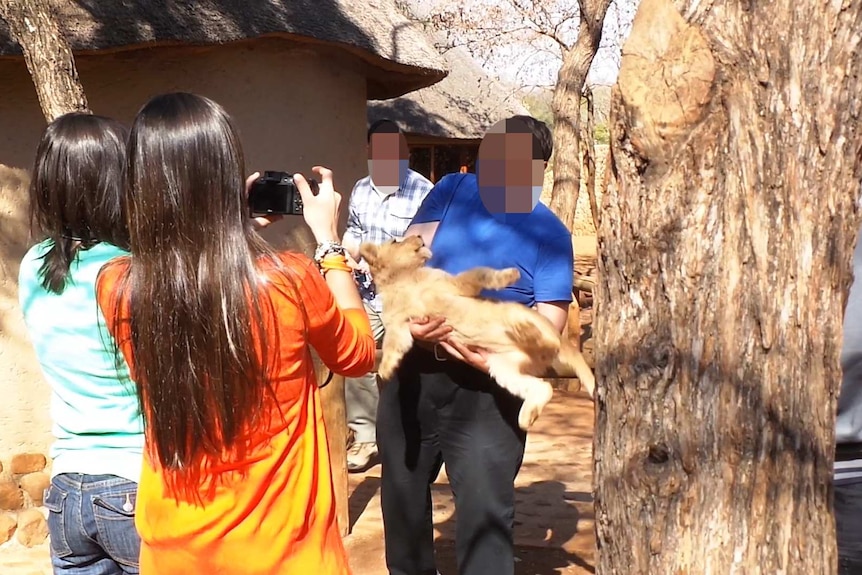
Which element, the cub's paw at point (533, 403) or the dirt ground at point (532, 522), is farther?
the dirt ground at point (532, 522)

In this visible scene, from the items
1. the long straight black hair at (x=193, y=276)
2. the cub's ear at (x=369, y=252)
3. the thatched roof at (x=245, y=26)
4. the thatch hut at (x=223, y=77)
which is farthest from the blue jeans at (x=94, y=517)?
the thatched roof at (x=245, y=26)

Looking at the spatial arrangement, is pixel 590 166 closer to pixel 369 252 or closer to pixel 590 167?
pixel 590 167

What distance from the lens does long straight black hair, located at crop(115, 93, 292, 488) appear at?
1754 millimetres

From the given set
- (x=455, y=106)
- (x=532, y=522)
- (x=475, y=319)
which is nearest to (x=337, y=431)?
(x=532, y=522)

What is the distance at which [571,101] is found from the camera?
9.20m

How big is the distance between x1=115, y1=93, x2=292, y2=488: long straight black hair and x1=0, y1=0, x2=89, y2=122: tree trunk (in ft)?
6.44

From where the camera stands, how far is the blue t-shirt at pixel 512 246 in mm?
2984

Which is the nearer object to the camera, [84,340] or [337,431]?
[84,340]

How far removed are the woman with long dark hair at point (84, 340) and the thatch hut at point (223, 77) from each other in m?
2.90

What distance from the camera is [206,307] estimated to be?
1.76m

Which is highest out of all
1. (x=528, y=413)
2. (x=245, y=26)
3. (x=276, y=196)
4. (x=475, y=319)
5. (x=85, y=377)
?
(x=245, y=26)

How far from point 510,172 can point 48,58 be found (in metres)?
1.80

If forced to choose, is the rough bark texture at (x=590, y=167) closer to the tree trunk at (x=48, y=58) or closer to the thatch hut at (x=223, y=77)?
the thatch hut at (x=223, y=77)

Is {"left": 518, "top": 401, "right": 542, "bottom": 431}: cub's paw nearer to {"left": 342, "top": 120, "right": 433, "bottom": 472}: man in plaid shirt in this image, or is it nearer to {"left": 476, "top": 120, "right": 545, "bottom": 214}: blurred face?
{"left": 476, "top": 120, "right": 545, "bottom": 214}: blurred face
